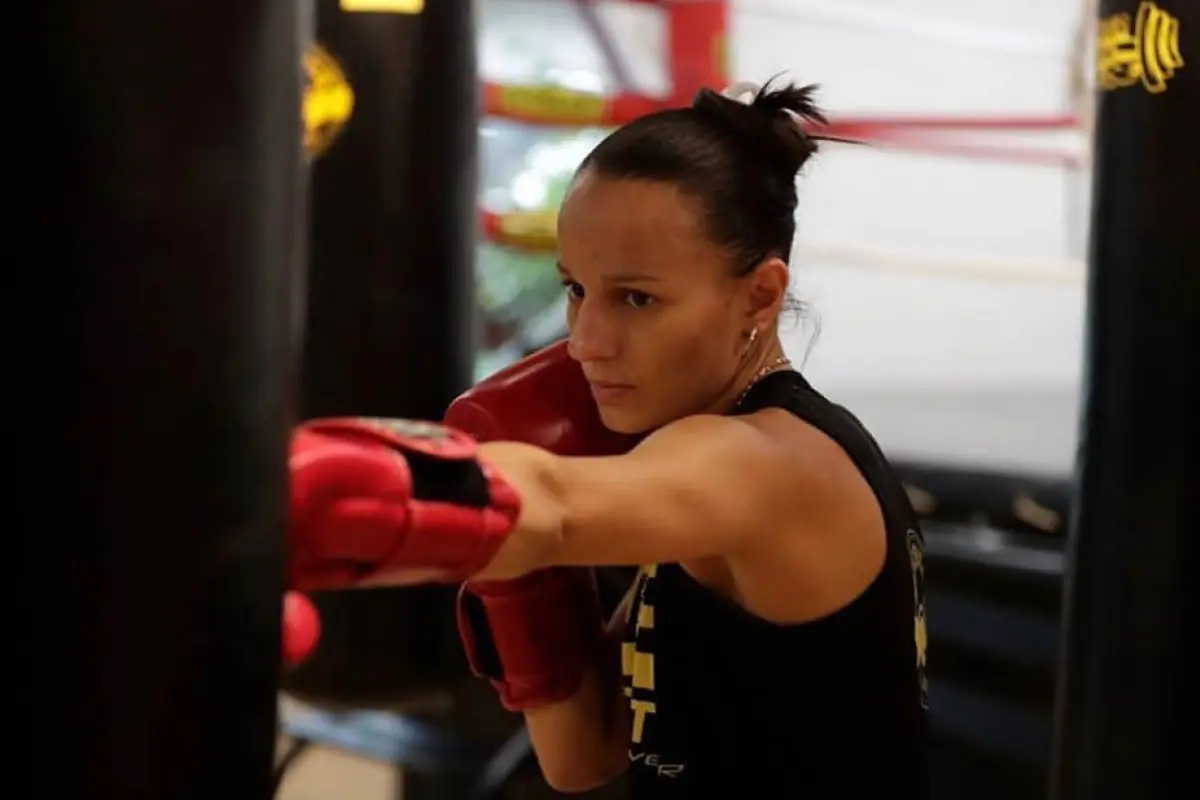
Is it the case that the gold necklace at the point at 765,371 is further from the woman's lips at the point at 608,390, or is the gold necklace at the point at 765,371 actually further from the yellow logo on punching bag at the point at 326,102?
the yellow logo on punching bag at the point at 326,102

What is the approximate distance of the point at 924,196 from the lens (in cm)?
383

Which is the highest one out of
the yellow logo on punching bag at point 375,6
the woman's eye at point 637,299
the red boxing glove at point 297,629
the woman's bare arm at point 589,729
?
the yellow logo on punching bag at point 375,6

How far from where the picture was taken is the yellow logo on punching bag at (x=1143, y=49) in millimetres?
1366

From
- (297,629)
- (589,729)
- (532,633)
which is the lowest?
(589,729)

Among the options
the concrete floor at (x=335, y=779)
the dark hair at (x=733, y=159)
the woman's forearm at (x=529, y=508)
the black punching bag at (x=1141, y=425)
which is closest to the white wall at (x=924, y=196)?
the concrete floor at (x=335, y=779)

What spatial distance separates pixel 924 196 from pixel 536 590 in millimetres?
2987

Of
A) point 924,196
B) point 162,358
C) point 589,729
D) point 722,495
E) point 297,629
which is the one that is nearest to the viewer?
point 162,358

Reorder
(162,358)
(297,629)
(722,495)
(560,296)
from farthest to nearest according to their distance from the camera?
(560,296), (722,495), (297,629), (162,358)

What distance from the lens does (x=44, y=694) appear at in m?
0.56

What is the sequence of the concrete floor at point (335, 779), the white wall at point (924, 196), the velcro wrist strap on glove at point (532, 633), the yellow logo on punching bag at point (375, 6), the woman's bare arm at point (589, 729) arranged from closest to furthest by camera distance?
the velcro wrist strap on glove at point (532, 633)
the woman's bare arm at point (589, 729)
the yellow logo on punching bag at point (375, 6)
the concrete floor at point (335, 779)
the white wall at point (924, 196)

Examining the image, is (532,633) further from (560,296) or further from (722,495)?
(560,296)

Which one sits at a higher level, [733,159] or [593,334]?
[733,159]

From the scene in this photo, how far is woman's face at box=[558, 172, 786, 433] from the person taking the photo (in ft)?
3.09

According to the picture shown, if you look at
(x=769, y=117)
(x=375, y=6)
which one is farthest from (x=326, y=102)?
(x=769, y=117)
